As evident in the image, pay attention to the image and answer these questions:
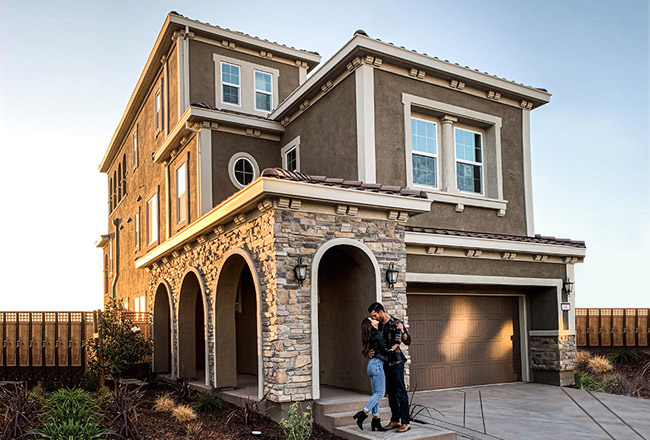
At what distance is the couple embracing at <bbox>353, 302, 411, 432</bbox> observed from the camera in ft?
28.1

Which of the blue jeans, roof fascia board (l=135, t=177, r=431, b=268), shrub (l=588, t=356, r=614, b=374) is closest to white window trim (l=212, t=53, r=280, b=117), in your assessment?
roof fascia board (l=135, t=177, r=431, b=268)

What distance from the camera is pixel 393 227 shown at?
1047 cm

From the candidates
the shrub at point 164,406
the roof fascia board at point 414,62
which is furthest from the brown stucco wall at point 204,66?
the shrub at point 164,406

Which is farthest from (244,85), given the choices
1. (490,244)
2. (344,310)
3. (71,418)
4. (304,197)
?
(71,418)

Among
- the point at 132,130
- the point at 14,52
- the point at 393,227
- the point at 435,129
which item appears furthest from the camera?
the point at 132,130

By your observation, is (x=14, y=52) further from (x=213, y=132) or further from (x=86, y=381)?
(x=86, y=381)

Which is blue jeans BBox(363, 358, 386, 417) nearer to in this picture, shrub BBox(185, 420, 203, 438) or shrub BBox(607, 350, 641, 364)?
shrub BBox(185, 420, 203, 438)

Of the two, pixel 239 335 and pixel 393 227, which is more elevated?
pixel 393 227

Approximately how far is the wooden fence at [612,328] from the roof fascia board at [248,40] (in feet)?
39.2

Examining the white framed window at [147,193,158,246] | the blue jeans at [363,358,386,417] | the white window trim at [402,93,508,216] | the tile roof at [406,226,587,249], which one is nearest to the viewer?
the blue jeans at [363,358,386,417]

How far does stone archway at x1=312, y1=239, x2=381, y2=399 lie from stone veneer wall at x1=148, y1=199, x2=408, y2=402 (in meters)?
0.14

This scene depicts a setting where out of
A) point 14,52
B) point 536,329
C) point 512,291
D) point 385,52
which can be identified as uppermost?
point 14,52

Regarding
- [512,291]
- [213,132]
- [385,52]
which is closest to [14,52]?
[213,132]

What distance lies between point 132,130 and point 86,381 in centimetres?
1246
